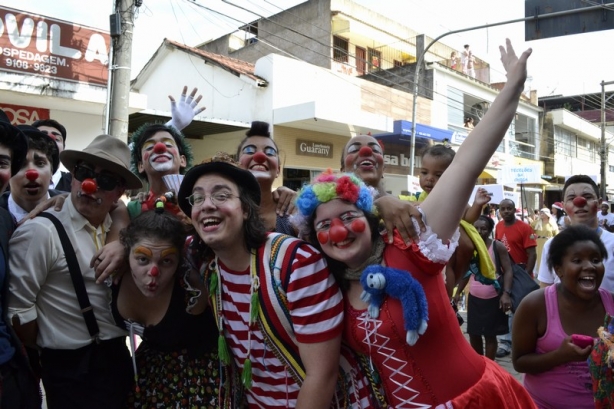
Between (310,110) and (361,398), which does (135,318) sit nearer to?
(361,398)

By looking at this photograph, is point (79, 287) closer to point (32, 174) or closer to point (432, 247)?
point (32, 174)

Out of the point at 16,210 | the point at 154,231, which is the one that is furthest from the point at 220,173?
the point at 16,210

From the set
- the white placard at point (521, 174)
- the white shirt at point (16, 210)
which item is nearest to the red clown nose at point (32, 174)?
the white shirt at point (16, 210)

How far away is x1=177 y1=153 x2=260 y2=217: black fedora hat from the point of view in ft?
6.56

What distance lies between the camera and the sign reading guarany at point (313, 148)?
1269cm

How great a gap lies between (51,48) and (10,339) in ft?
23.5

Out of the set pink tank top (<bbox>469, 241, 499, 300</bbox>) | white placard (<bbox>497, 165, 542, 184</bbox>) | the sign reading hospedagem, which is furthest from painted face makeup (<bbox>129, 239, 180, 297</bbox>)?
white placard (<bbox>497, 165, 542, 184</bbox>)

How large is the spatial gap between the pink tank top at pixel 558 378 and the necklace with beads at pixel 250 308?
5.33ft

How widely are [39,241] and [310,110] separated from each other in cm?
982

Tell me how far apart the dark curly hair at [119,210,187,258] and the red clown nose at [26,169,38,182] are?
34.3 inches

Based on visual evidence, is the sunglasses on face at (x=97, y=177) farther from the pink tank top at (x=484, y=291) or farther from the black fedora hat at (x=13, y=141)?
the pink tank top at (x=484, y=291)

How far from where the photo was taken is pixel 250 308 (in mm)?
1855

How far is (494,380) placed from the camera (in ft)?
5.89

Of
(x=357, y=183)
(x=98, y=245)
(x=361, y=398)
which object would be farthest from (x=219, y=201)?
(x=361, y=398)
